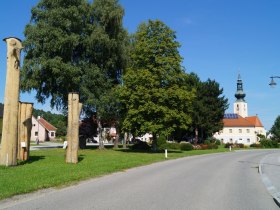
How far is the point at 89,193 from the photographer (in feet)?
37.3

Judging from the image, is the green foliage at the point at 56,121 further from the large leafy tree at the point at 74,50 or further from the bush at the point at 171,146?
the large leafy tree at the point at 74,50

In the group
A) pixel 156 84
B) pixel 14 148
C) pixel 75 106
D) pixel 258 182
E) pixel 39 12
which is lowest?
pixel 258 182

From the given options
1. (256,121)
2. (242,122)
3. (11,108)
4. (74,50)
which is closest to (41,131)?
(242,122)

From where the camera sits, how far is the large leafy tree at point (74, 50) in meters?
38.1

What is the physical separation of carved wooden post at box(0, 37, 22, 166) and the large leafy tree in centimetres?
1753

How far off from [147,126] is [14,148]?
64.5ft

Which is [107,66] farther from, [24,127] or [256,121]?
[256,121]

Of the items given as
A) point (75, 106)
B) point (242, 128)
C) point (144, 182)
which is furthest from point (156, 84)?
point (242, 128)

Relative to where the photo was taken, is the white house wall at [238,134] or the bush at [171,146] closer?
the bush at [171,146]

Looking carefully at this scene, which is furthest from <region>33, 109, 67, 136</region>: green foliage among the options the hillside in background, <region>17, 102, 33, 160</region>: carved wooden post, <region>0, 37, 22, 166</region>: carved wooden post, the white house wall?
<region>0, 37, 22, 166</region>: carved wooden post

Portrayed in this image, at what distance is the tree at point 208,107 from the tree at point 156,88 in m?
24.2

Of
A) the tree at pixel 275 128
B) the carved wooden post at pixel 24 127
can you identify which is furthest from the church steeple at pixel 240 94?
the carved wooden post at pixel 24 127

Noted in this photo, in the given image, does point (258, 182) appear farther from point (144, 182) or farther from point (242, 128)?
point (242, 128)

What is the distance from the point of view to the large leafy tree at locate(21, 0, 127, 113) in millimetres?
38094
